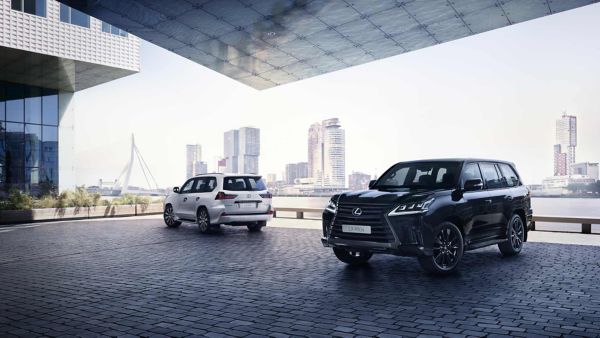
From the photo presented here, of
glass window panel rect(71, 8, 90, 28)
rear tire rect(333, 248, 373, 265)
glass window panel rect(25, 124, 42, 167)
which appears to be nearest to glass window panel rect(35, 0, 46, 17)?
glass window panel rect(71, 8, 90, 28)

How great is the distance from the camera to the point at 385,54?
64.7 ft

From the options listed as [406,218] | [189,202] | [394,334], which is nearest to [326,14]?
[189,202]

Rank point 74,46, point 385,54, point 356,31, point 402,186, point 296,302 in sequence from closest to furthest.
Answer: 1. point 296,302
2. point 402,186
3. point 356,31
4. point 385,54
5. point 74,46

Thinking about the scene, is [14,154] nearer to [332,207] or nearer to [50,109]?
[50,109]

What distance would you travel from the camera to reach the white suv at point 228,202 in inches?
555

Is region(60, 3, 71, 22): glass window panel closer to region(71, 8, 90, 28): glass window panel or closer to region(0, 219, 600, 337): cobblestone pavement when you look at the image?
region(71, 8, 90, 28): glass window panel

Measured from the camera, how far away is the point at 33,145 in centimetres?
3253

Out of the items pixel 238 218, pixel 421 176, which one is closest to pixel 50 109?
pixel 238 218

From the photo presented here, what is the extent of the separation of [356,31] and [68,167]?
83.9 ft

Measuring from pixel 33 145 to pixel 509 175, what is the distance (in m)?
31.5

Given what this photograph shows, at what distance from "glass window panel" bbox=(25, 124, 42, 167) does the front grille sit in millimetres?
30179

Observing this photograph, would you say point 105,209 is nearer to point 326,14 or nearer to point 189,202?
point 189,202

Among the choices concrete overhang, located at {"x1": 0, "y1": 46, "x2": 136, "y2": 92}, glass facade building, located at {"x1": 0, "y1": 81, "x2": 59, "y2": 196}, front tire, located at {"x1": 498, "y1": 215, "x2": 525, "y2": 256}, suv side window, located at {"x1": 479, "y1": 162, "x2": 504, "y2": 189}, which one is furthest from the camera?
glass facade building, located at {"x1": 0, "y1": 81, "x2": 59, "y2": 196}

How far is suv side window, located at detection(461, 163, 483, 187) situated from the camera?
8.59 meters
